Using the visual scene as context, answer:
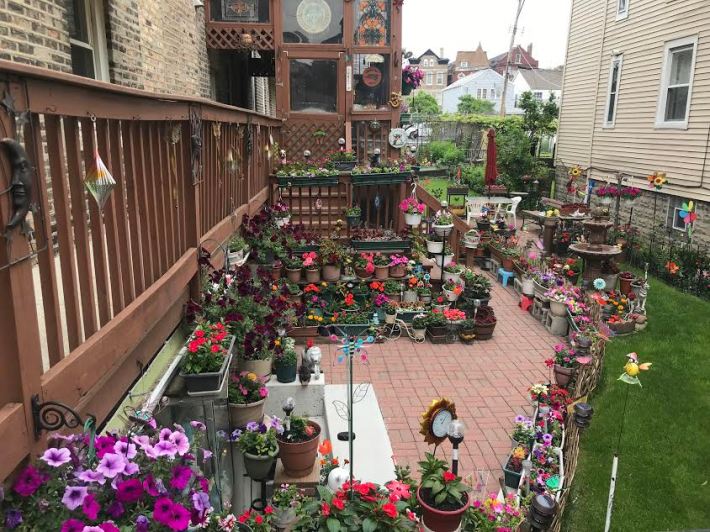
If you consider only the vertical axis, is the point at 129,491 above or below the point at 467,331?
above

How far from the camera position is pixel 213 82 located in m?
11.0

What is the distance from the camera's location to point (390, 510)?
2668 millimetres

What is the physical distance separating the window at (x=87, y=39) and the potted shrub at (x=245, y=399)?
3.26 meters

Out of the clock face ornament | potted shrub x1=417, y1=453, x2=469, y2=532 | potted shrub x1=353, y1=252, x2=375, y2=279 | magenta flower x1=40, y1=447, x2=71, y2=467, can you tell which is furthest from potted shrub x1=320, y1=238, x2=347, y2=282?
magenta flower x1=40, y1=447, x2=71, y2=467

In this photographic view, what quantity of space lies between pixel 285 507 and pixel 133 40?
17.1 ft

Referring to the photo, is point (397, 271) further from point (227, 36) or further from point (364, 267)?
point (227, 36)

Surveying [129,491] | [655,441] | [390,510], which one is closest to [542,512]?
[390,510]

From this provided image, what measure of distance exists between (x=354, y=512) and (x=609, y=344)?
6271 mm

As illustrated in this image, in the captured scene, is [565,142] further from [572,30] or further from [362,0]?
[362,0]

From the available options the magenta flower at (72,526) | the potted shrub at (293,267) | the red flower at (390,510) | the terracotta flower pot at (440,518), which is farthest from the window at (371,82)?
the magenta flower at (72,526)

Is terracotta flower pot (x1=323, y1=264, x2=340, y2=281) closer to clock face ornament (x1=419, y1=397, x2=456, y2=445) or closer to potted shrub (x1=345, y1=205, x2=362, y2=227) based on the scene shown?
potted shrub (x1=345, y1=205, x2=362, y2=227)

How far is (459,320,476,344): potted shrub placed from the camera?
8.37 m

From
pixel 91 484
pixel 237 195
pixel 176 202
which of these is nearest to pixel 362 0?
pixel 237 195

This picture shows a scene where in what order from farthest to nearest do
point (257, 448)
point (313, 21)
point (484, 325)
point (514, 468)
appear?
point (313, 21)
point (484, 325)
point (514, 468)
point (257, 448)
